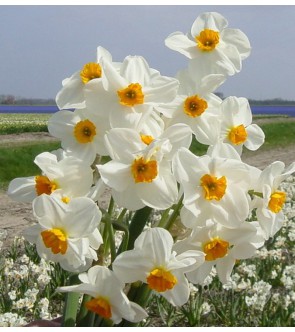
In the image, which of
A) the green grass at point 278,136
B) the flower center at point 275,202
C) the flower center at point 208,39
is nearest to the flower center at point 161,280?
the flower center at point 275,202

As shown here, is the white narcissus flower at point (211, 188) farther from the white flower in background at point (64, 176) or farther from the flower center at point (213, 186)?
the white flower in background at point (64, 176)

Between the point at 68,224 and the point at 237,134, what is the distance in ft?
1.84

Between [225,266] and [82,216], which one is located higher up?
[82,216]

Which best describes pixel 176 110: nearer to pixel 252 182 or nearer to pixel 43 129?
pixel 252 182

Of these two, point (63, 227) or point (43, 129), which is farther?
point (43, 129)

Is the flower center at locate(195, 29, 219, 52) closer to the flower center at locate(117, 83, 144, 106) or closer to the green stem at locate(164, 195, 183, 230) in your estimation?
the flower center at locate(117, 83, 144, 106)

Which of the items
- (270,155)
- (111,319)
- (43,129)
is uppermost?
(111,319)

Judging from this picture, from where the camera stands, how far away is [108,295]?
143 centimetres

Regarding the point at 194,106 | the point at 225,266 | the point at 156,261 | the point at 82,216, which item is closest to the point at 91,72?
the point at 194,106

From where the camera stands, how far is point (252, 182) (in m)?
1.50

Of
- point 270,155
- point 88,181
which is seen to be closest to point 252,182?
point 88,181

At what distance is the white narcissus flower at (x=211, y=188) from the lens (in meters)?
1.39

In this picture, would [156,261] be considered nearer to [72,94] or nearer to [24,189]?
[24,189]

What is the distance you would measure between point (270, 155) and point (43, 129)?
31.8 feet
